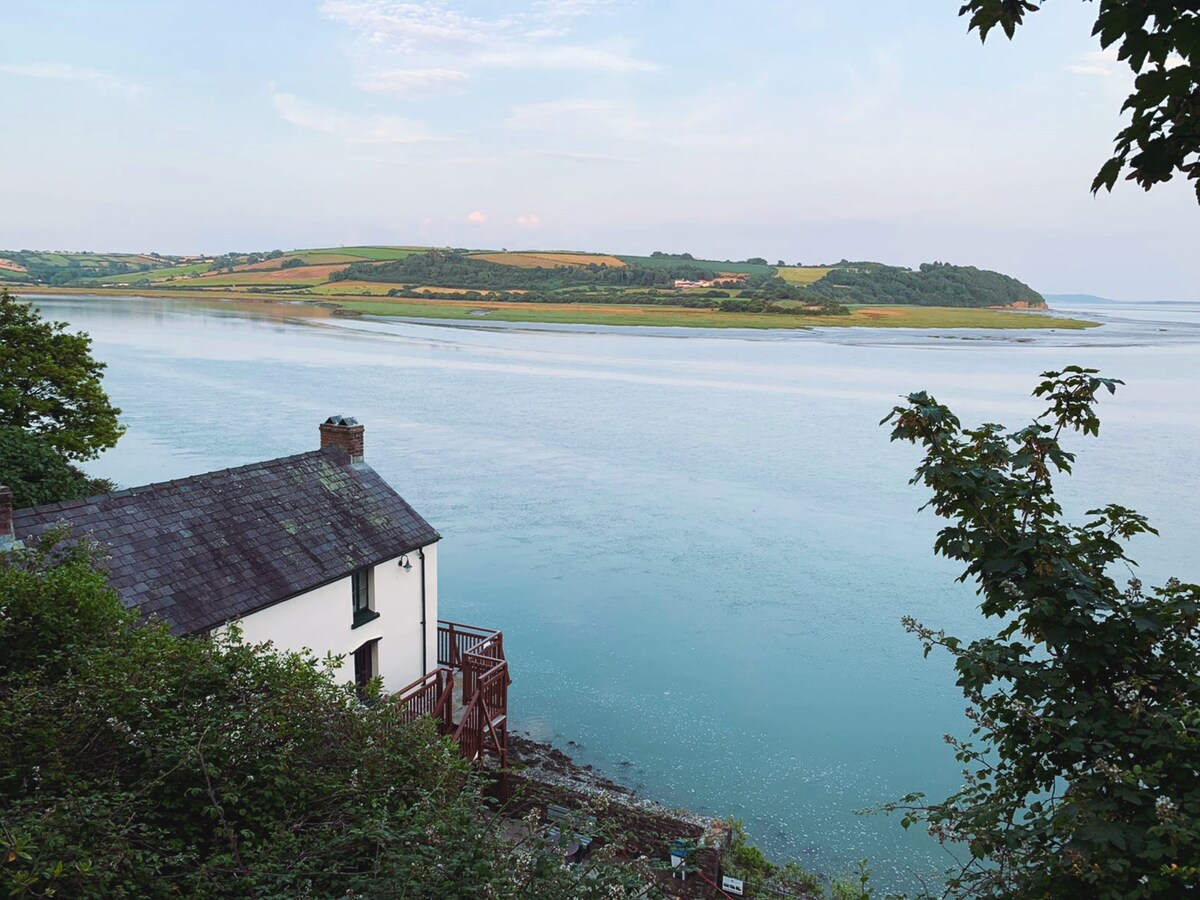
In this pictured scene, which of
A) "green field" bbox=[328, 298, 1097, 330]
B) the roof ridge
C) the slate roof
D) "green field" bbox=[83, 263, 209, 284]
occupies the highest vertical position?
"green field" bbox=[83, 263, 209, 284]

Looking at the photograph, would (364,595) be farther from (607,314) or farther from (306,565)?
(607,314)

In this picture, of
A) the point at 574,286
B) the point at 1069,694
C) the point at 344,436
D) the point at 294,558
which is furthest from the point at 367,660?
the point at 574,286

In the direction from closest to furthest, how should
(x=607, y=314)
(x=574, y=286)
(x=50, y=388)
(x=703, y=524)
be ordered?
1. (x=50, y=388)
2. (x=703, y=524)
3. (x=607, y=314)
4. (x=574, y=286)

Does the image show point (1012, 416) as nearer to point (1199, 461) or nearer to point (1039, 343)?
point (1199, 461)

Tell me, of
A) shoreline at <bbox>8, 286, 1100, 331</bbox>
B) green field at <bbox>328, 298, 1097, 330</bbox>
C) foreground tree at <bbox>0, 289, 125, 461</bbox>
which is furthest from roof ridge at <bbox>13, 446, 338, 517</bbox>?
green field at <bbox>328, 298, 1097, 330</bbox>

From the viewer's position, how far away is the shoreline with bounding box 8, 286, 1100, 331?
105250mm

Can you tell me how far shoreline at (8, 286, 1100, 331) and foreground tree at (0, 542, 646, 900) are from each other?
96.7 meters

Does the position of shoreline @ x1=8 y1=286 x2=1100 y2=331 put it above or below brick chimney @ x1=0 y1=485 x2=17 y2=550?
above

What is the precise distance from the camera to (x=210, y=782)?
6.18 meters

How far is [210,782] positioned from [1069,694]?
5905 millimetres

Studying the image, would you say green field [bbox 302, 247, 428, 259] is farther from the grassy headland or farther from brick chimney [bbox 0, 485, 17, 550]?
brick chimney [bbox 0, 485, 17, 550]

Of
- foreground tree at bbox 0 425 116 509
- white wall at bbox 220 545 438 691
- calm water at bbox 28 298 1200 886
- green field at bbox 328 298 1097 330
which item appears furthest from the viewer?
green field at bbox 328 298 1097 330

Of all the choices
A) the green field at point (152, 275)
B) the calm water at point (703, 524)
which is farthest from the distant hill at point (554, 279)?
the calm water at point (703, 524)

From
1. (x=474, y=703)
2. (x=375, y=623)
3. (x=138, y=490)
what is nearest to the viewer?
(x=138, y=490)
